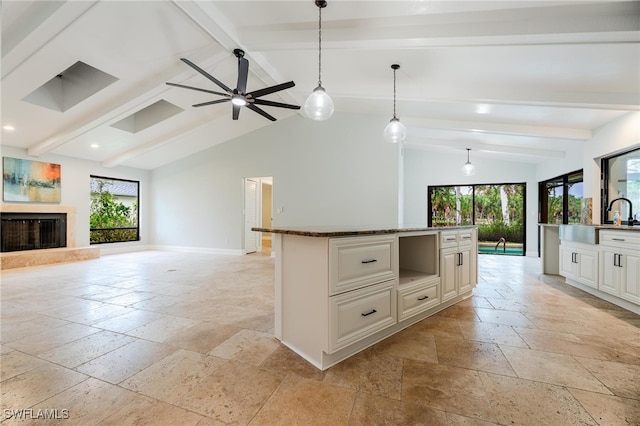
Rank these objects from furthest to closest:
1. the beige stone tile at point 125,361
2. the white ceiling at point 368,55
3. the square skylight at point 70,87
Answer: the square skylight at point 70,87 → the white ceiling at point 368,55 → the beige stone tile at point 125,361

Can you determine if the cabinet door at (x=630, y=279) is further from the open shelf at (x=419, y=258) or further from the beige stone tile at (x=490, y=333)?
the open shelf at (x=419, y=258)

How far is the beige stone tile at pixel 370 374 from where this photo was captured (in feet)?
5.29

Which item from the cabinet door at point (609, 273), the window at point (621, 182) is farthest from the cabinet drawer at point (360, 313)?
the window at point (621, 182)

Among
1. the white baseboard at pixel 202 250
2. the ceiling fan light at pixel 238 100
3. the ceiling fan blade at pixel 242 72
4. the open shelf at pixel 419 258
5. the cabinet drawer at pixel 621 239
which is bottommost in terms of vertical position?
the white baseboard at pixel 202 250

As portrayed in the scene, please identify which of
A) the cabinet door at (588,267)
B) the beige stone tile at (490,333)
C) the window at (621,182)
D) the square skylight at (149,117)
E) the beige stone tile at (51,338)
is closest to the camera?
the beige stone tile at (51,338)

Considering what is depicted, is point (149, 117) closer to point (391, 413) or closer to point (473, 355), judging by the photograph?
point (391, 413)

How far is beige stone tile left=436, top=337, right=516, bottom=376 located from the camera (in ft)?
6.02

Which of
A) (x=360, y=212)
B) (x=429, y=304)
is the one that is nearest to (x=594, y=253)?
(x=429, y=304)

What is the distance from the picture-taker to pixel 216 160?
7.62m

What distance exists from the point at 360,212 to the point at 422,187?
10.6 ft

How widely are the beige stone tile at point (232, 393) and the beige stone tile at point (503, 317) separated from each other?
2.18m

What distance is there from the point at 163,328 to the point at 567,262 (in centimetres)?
534

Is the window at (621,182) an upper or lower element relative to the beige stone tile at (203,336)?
upper

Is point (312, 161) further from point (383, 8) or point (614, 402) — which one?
point (614, 402)
